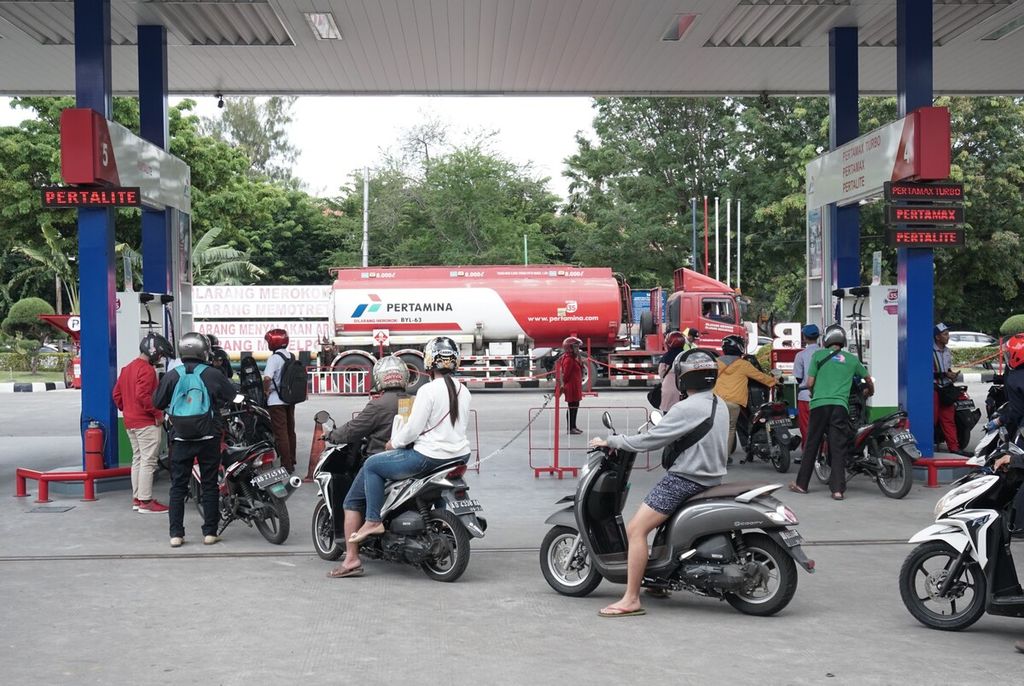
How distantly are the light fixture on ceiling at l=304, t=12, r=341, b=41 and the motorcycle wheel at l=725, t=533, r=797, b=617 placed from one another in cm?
985

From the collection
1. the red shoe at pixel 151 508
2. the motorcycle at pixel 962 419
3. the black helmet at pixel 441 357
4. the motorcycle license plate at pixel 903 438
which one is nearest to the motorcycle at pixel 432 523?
the black helmet at pixel 441 357

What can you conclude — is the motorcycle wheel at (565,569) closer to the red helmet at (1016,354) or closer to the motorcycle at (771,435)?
the red helmet at (1016,354)

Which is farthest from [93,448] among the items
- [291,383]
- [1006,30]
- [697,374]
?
[1006,30]

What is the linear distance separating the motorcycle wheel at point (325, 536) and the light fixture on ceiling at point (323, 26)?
7849mm

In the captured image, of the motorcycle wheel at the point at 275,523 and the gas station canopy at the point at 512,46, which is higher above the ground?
the gas station canopy at the point at 512,46

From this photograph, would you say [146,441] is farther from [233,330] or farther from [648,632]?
[233,330]

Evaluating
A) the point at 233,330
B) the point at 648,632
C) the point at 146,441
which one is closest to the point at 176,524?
the point at 146,441

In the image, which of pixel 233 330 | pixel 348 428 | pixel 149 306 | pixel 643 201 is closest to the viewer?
pixel 348 428

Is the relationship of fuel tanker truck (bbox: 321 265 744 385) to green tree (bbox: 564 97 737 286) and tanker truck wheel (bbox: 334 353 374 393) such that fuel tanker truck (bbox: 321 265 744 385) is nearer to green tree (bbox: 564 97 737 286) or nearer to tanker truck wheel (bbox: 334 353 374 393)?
tanker truck wheel (bbox: 334 353 374 393)

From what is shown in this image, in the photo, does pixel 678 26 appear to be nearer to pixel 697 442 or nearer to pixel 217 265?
pixel 697 442

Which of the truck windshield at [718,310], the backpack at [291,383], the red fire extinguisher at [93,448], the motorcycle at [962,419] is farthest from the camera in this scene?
the truck windshield at [718,310]

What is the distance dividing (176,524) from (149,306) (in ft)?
16.4

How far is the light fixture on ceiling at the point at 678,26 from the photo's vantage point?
45.7ft

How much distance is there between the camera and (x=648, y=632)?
5992 millimetres
